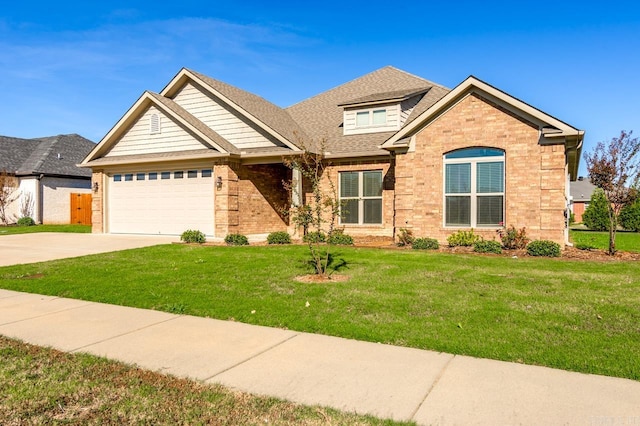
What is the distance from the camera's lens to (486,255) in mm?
12422

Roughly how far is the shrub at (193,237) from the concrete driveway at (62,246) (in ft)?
1.73

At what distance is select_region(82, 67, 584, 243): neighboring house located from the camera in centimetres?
1320

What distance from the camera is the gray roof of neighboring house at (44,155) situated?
2844 cm

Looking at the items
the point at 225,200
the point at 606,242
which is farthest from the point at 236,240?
the point at 606,242

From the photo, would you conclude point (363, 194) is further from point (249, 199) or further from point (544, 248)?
point (544, 248)

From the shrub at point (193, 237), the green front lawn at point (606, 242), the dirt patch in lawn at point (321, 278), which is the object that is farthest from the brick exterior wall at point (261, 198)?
the green front lawn at point (606, 242)

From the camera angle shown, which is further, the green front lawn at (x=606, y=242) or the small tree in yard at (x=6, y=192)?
the small tree in yard at (x=6, y=192)

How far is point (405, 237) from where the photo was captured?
570 inches

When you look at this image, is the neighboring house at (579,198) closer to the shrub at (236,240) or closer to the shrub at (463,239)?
the shrub at (463,239)

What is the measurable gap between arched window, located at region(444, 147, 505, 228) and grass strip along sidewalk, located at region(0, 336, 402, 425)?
11541 mm

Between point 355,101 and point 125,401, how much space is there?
16.0 m

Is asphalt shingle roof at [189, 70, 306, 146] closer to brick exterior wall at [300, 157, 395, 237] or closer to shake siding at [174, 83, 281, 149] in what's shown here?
shake siding at [174, 83, 281, 149]

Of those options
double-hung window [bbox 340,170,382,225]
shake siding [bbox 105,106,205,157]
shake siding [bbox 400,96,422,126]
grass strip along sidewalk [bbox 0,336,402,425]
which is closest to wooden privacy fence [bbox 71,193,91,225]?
shake siding [bbox 105,106,205,157]

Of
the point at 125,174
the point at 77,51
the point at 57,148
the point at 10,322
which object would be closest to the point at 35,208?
the point at 57,148
